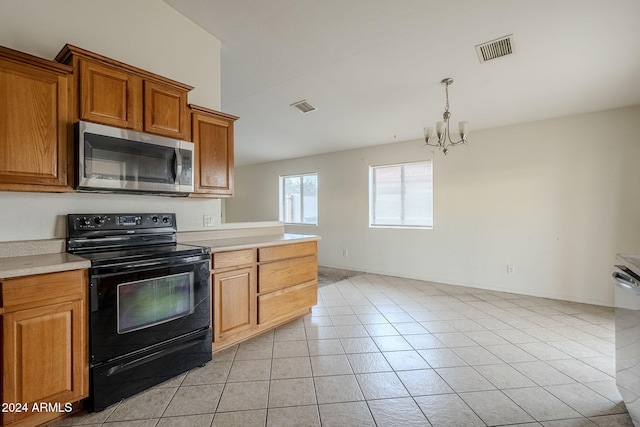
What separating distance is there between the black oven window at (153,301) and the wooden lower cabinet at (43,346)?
0.63 feet

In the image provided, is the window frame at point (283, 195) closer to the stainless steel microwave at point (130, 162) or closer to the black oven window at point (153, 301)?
the stainless steel microwave at point (130, 162)

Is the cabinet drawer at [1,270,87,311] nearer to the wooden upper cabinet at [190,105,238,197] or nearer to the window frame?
the wooden upper cabinet at [190,105,238,197]

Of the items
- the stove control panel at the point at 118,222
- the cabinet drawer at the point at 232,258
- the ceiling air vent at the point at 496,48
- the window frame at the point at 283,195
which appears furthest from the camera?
the window frame at the point at 283,195

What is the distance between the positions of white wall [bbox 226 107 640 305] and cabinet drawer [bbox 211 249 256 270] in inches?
130

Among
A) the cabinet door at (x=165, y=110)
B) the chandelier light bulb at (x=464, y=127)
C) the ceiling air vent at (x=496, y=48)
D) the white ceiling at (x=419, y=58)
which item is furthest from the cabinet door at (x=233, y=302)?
the ceiling air vent at (x=496, y=48)

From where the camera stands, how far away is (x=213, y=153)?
2.55 metres

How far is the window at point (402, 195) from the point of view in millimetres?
4898

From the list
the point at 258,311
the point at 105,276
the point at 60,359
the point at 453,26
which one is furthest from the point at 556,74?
the point at 60,359

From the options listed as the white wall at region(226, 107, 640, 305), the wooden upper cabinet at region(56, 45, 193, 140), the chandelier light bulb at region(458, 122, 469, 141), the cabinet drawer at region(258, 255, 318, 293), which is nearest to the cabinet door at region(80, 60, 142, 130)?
the wooden upper cabinet at region(56, 45, 193, 140)

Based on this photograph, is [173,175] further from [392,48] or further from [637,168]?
[637,168]

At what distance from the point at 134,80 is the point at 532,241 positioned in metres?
4.95

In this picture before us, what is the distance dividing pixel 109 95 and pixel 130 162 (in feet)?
1.50

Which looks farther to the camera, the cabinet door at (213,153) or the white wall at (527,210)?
the white wall at (527,210)

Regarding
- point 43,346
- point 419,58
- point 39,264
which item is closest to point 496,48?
point 419,58
